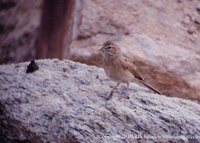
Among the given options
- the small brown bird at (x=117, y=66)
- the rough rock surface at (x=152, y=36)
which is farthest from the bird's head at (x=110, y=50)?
the rough rock surface at (x=152, y=36)

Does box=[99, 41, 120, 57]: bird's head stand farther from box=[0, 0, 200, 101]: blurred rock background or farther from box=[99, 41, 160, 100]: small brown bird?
box=[0, 0, 200, 101]: blurred rock background

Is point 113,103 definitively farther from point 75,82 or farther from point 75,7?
point 75,7

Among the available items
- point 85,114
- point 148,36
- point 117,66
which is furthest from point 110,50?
point 148,36

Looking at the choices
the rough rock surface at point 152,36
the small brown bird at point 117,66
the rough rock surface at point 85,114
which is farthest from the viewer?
the rough rock surface at point 152,36

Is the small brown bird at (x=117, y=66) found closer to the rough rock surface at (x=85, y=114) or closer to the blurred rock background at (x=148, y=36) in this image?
the rough rock surface at (x=85, y=114)

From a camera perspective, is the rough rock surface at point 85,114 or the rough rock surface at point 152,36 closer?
the rough rock surface at point 85,114

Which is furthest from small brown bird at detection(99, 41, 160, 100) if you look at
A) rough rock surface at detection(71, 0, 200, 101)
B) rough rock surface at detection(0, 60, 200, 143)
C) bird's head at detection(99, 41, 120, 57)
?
rough rock surface at detection(71, 0, 200, 101)

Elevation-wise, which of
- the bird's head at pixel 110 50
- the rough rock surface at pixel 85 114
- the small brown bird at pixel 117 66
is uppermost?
the bird's head at pixel 110 50
